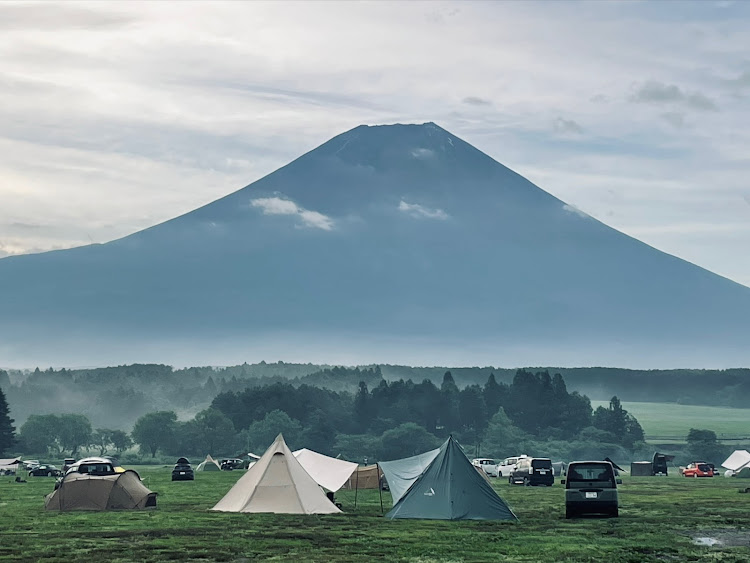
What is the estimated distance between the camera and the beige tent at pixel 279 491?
5056cm

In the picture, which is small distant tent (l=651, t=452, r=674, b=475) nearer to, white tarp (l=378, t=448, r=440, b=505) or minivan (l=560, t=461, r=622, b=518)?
white tarp (l=378, t=448, r=440, b=505)

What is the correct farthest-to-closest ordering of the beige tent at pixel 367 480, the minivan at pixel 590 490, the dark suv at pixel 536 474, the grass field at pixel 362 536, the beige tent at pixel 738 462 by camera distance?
the beige tent at pixel 738 462 → the dark suv at pixel 536 474 → the beige tent at pixel 367 480 → the minivan at pixel 590 490 → the grass field at pixel 362 536

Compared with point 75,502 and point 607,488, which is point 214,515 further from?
point 607,488

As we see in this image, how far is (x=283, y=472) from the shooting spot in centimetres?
5116

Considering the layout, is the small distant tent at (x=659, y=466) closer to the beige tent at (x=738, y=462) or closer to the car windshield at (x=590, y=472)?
the beige tent at (x=738, y=462)

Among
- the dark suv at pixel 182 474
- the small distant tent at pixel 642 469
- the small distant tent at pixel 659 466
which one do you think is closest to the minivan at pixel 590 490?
the dark suv at pixel 182 474

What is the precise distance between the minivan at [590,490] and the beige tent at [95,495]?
16968 millimetres

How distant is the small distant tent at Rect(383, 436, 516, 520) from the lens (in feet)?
159

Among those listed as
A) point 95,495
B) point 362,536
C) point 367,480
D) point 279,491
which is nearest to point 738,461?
point 367,480

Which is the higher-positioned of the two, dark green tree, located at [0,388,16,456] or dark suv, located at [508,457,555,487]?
dark green tree, located at [0,388,16,456]

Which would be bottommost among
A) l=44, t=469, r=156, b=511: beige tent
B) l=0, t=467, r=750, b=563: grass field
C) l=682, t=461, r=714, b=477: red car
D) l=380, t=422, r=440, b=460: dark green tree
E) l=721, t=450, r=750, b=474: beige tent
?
l=0, t=467, r=750, b=563: grass field

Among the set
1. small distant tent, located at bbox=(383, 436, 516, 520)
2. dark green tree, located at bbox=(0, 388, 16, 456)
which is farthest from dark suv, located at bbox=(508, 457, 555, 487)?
dark green tree, located at bbox=(0, 388, 16, 456)

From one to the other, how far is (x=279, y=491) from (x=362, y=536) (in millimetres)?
10801

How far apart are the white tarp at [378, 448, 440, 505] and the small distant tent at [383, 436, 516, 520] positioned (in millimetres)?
556
